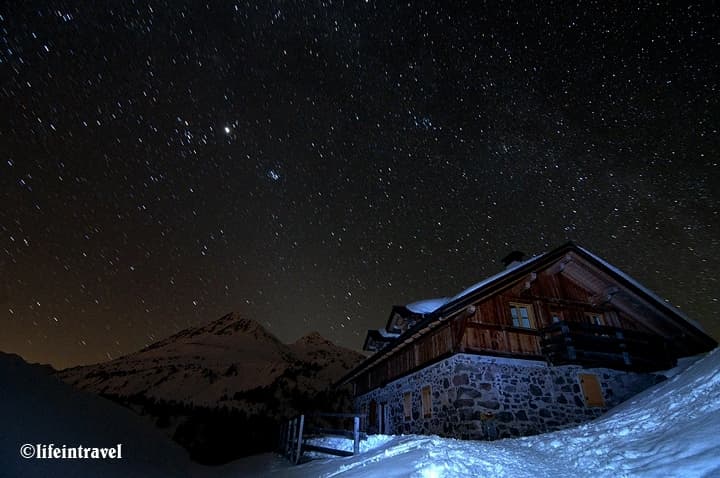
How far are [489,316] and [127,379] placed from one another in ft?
165

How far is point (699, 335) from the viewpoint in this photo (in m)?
13.9

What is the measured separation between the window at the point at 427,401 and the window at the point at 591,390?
5.34m

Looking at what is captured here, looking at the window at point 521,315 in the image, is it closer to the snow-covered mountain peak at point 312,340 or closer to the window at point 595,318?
the window at point 595,318

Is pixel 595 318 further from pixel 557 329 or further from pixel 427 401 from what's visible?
pixel 427 401

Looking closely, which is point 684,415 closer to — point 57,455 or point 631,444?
point 631,444

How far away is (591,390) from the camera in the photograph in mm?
Result: 12242

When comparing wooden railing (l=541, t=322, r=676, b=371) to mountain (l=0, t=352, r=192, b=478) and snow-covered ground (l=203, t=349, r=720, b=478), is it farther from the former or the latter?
mountain (l=0, t=352, r=192, b=478)

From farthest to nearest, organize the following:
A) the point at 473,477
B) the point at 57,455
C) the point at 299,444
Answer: the point at 299,444 < the point at 57,455 < the point at 473,477

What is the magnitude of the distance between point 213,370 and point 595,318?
4360 centimetres

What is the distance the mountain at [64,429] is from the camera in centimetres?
717

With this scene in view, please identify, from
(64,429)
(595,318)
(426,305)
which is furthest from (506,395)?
(64,429)

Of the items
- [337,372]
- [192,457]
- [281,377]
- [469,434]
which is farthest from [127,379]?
[469,434]

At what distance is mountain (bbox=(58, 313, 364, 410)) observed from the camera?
3812 centimetres

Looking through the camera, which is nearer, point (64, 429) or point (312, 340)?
point (64, 429)
